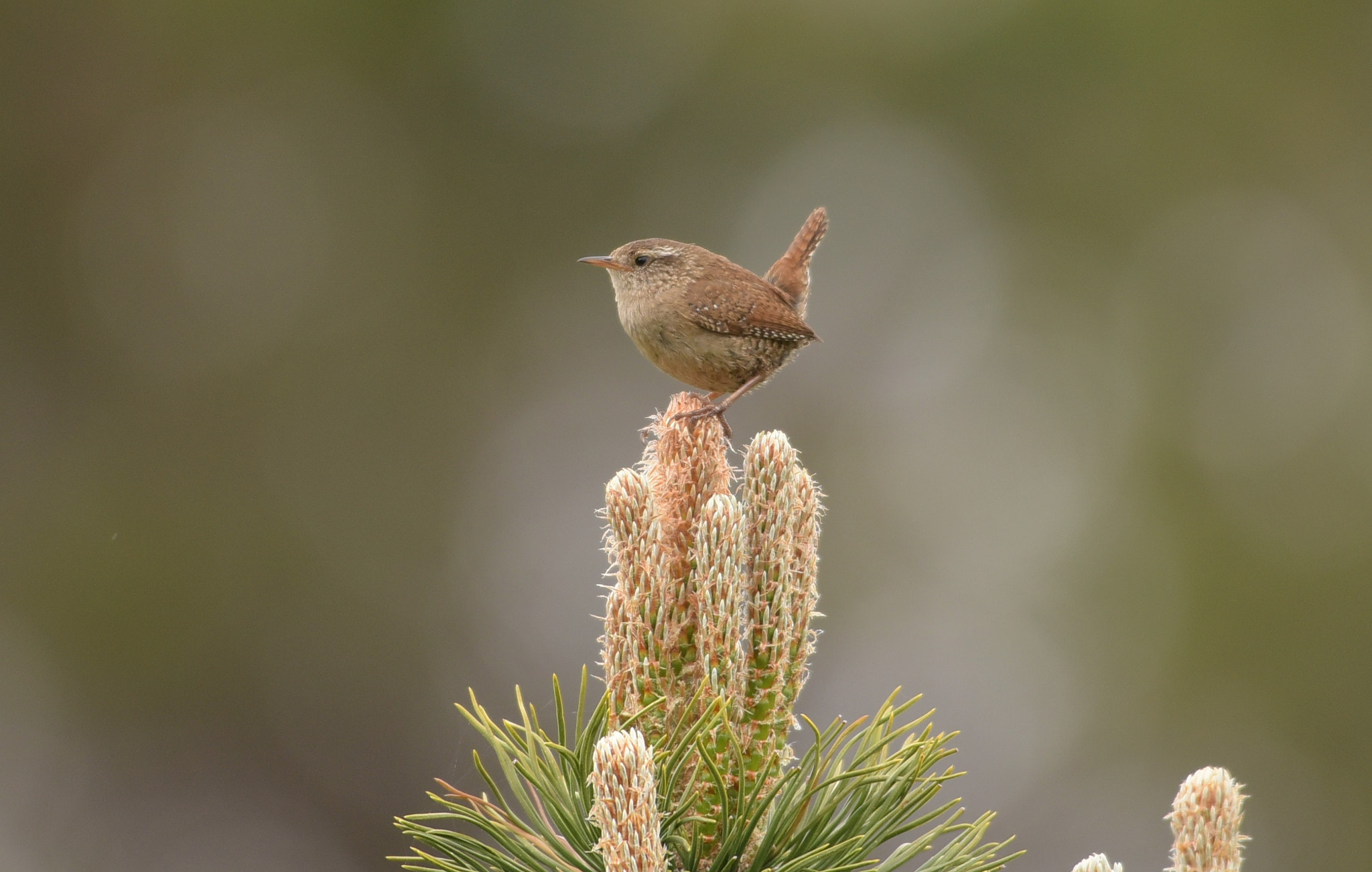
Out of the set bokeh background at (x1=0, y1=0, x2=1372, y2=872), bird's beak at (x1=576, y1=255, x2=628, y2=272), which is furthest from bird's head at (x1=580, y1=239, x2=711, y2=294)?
bokeh background at (x1=0, y1=0, x2=1372, y2=872)

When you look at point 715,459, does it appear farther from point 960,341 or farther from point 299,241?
point 299,241

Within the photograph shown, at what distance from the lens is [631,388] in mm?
7391

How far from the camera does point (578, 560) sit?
22.1ft

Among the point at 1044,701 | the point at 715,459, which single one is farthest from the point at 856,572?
the point at 715,459

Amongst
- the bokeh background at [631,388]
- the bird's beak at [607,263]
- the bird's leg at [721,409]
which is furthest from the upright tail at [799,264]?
the bokeh background at [631,388]

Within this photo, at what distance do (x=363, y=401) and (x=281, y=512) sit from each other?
2.97 ft

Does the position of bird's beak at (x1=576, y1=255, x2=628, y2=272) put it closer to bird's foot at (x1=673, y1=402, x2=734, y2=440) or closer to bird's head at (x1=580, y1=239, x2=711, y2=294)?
bird's head at (x1=580, y1=239, x2=711, y2=294)

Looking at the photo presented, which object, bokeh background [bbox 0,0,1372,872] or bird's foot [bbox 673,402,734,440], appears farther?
bokeh background [bbox 0,0,1372,872]

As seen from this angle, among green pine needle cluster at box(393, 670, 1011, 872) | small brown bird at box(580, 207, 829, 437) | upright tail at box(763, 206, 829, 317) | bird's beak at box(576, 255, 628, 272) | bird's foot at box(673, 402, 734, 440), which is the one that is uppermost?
upright tail at box(763, 206, 829, 317)

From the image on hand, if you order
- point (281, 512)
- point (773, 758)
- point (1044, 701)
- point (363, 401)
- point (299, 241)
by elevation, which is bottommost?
point (773, 758)

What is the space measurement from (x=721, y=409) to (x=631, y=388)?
200 inches

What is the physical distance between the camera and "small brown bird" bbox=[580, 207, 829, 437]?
3350mm

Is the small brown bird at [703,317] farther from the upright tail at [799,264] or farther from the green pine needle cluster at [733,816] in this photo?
the green pine needle cluster at [733,816]

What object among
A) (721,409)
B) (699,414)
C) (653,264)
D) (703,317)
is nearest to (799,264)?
(653,264)
